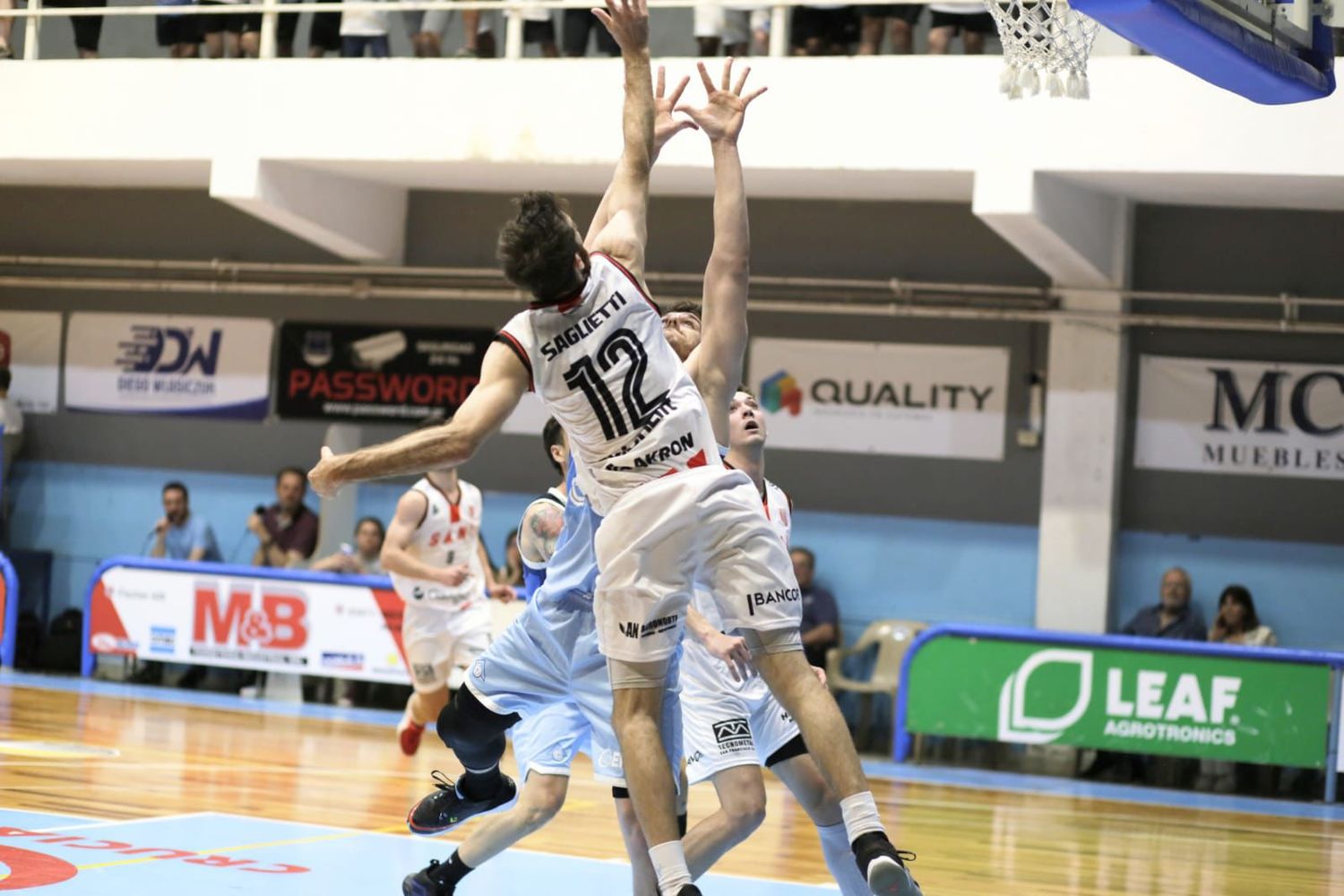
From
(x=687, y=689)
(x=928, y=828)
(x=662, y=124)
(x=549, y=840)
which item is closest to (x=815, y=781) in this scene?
(x=687, y=689)

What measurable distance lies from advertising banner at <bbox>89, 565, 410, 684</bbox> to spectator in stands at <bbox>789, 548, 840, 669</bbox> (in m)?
3.05

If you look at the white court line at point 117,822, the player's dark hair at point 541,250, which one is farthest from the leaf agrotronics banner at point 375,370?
the player's dark hair at point 541,250

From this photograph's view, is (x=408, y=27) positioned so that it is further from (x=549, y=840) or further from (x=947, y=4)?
(x=549, y=840)

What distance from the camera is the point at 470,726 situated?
5.53 meters

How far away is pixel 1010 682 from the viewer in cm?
1198

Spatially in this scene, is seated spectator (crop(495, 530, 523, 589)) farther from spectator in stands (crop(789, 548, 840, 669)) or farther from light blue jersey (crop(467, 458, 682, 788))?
light blue jersey (crop(467, 458, 682, 788))

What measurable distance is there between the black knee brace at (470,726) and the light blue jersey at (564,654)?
3 cm

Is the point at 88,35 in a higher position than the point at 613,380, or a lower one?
higher

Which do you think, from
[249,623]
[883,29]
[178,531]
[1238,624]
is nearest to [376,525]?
[249,623]

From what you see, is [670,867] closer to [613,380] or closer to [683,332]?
[613,380]

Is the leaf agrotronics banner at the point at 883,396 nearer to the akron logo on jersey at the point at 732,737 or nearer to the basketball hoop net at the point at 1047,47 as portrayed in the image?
the basketball hoop net at the point at 1047,47

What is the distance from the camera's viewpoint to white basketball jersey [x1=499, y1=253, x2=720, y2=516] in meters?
4.75

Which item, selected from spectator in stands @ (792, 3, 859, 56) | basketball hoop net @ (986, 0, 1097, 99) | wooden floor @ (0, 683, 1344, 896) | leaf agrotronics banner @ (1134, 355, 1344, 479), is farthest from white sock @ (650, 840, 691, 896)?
leaf agrotronics banner @ (1134, 355, 1344, 479)

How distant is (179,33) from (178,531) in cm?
428
